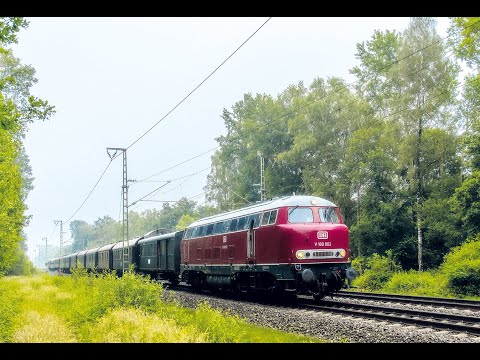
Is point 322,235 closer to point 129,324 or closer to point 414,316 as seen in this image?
point 414,316

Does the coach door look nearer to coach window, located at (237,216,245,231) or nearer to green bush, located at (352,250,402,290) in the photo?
coach window, located at (237,216,245,231)

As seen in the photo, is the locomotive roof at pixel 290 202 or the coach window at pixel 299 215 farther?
the locomotive roof at pixel 290 202

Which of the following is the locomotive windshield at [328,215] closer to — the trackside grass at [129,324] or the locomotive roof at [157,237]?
the trackside grass at [129,324]

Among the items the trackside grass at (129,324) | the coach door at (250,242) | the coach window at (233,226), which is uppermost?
the coach window at (233,226)

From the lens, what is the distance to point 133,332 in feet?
35.4

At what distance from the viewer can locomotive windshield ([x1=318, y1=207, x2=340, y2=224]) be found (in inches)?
816

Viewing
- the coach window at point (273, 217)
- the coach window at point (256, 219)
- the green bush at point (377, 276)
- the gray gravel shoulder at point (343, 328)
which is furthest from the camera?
the green bush at point (377, 276)

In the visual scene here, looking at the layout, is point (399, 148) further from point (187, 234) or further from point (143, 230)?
point (143, 230)

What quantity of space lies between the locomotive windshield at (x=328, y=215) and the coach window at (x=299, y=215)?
448 millimetres

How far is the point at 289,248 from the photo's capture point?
1941cm

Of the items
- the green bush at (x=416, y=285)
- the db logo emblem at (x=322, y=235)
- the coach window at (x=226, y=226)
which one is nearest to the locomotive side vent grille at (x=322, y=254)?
the db logo emblem at (x=322, y=235)

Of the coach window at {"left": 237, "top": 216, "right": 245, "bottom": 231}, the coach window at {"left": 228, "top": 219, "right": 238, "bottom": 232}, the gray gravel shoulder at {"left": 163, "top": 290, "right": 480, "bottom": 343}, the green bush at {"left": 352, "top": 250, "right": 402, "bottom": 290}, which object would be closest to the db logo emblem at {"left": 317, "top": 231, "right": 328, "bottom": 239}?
the gray gravel shoulder at {"left": 163, "top": 290, "right": 480, "bottom": 343}

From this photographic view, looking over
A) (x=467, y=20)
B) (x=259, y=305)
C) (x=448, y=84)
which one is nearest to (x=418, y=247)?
(x=448, y=84)

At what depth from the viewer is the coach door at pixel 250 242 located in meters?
21.9
